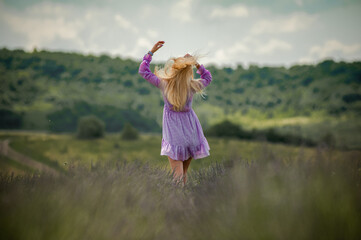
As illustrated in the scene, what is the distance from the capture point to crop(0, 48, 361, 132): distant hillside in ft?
97.9

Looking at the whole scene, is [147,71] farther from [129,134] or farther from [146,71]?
[129,134]

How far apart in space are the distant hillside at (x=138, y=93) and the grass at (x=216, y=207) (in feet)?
89.4

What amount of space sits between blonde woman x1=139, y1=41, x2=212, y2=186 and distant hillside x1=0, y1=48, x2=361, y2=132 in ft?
83.6

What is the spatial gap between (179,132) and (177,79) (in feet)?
2.54

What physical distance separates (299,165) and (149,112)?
30.5 m

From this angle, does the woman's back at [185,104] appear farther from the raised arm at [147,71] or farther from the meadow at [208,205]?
the meadow at [208,205]

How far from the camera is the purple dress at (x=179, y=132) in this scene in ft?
15.7

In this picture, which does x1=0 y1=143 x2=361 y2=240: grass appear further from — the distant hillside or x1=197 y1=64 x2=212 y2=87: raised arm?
the distant hillside

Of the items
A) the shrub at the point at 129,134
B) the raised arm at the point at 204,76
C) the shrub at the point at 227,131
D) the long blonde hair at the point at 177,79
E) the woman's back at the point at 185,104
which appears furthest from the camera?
the shrub at the point at 129,134

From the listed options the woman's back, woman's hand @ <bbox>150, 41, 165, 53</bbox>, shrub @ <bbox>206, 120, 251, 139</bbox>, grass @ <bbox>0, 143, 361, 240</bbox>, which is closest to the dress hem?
the woman's back

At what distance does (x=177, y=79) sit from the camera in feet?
15.7

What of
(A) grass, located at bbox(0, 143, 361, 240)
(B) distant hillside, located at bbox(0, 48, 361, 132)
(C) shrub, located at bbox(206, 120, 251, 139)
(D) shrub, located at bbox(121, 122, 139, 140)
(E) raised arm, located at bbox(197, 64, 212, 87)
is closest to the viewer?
(A) grass, located at bbox(0, 143, 361, 240)

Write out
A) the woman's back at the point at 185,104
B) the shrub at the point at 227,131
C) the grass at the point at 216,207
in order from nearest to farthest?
the grass at the point at 216,207, the woman's back at the point at 185,104, the shrub at the point at 227,131

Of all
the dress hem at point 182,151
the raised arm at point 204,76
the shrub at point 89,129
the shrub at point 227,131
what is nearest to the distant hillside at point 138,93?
the shrub at point 89,129
